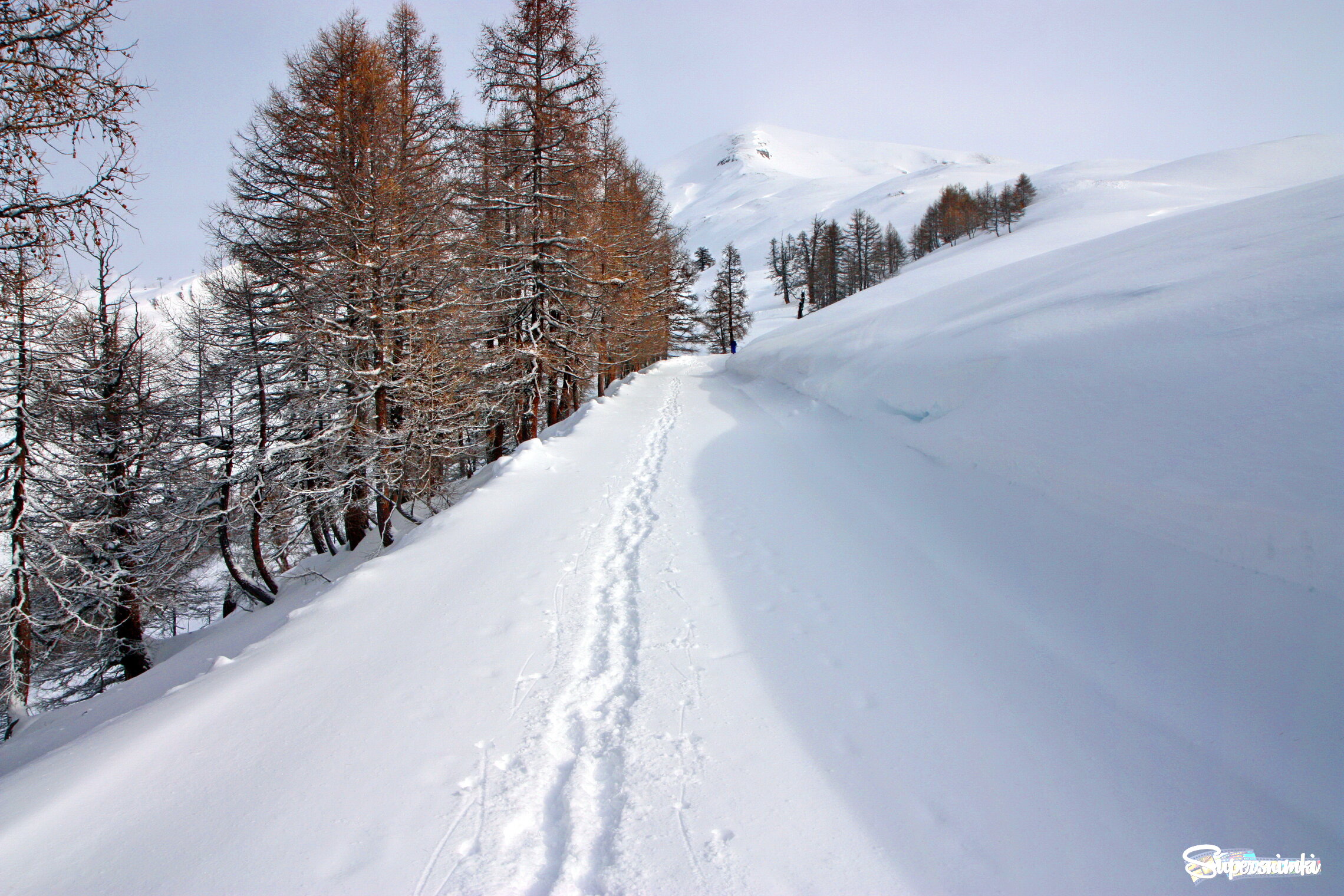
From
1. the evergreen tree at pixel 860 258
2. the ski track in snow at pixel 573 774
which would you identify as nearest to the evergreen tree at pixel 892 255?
the evergreen tree at pixel 860 258

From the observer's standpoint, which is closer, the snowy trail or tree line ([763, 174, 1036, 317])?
the snowy trail

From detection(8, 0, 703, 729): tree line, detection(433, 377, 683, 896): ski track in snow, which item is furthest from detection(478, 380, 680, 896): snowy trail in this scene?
detection(8, 0, 703, 729): tree line

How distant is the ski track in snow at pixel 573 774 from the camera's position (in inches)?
81.6

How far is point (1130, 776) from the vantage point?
7.91 ft

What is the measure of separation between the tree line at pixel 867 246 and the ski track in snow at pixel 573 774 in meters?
40.8

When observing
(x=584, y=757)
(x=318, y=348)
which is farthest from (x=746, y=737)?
(x=318, y=348)

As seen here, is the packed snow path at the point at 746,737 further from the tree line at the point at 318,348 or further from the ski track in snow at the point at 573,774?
the tree line at the point at 318,348

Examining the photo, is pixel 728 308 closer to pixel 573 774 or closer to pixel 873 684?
pixel 873 684

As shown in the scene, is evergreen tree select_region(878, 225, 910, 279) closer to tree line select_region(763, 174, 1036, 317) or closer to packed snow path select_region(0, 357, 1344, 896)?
tree line select_region(763, 174, 1036, 317)

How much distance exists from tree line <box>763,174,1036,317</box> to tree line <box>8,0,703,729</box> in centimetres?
3243

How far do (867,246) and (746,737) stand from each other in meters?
58.2

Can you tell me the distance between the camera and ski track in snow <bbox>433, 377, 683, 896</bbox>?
207cm

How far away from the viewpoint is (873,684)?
312 centimetres

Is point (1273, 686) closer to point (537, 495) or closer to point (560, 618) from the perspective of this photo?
point (560, 618)
